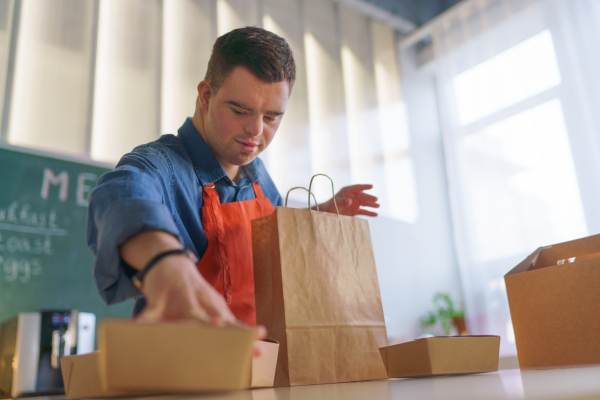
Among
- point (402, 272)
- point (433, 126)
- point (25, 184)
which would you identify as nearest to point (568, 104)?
point (433, 126)

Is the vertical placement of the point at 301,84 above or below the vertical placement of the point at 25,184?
above

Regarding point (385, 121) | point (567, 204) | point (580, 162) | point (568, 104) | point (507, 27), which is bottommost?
point (567, 204)

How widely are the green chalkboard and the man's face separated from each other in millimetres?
1362

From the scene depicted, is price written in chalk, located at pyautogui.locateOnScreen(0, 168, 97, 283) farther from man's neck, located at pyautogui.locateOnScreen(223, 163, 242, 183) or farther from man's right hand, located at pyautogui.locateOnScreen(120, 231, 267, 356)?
man's right hand, located at pyautogui.locateOnScreen(120, 231, 267, 356)

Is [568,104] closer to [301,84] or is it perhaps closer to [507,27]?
[507,27]

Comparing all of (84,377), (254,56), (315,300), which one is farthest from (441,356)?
(254,56)

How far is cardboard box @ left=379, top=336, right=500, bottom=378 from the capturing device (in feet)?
2.33

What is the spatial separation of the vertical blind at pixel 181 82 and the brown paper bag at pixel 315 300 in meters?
1.74

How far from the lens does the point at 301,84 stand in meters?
3.12

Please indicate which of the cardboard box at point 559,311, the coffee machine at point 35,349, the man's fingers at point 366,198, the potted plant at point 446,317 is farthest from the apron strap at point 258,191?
the potted plant at point 446,317

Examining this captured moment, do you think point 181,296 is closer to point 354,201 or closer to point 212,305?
point 212,305

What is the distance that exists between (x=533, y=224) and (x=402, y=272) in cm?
93

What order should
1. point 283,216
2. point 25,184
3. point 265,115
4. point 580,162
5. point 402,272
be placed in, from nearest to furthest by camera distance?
1. point 283,216
2. point 265,115
3. point 25,184
4. point 580,162
5. point 402,272

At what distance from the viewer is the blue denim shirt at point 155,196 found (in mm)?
470
